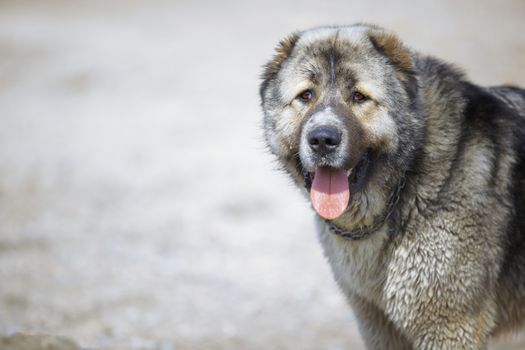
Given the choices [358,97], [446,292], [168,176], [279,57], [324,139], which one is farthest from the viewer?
[168,176]

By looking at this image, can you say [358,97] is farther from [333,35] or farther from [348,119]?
[333,35]

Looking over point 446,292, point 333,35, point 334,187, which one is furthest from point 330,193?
point 333,35

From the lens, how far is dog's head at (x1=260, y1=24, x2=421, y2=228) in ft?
13.4

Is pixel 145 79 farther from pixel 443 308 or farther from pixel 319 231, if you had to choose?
pixel 443 308

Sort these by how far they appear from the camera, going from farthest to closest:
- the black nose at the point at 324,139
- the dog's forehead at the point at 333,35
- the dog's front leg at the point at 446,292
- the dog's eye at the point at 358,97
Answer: the dog's forehead at the point at 333,35, the dog's eye at the point at 358,97, the dog's front leg at the point at 446,292, the black nose at the point at 324,139

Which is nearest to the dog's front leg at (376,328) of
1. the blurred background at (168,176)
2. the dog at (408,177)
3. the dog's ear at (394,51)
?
the dog at (408,177)

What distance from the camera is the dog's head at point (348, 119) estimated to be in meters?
4.09

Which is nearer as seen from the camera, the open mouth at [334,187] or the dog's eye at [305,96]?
the open mouth at [334,187]

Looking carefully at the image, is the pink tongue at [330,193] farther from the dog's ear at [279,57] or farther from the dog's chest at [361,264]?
the dog's ear at [279,57]

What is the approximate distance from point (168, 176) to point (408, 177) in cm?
694

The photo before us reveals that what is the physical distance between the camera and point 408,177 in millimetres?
4309

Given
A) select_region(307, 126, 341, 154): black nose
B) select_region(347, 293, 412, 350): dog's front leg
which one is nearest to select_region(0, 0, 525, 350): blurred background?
select_region(307, 126, 341, 154): black nose

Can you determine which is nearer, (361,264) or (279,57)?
(361,264)

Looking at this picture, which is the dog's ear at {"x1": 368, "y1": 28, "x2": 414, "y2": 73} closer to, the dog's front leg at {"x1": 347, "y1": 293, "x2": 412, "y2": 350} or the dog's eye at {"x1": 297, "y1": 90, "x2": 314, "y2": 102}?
the dog's eye at {"x1": 297, "y1": 90, "x2": 314, "y2": 102}
